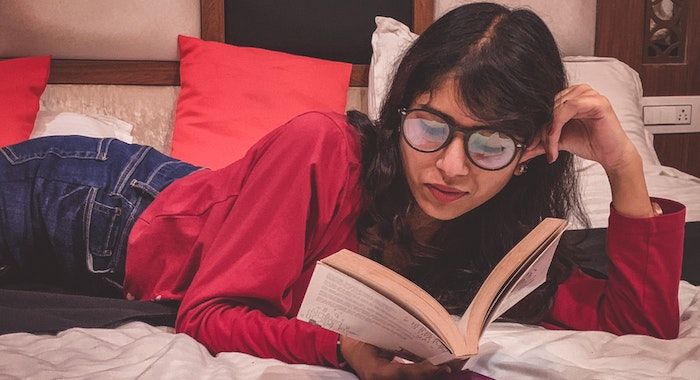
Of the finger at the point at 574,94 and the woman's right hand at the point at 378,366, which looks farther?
the finger at the point at 574,94

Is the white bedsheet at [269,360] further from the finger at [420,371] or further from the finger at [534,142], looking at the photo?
the finger at [534,142]

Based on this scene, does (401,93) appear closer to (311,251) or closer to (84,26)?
(311,251)

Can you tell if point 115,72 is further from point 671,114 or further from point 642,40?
point 671,114

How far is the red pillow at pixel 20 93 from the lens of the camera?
1794 mm

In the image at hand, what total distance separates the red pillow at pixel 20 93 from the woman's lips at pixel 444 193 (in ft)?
4.06

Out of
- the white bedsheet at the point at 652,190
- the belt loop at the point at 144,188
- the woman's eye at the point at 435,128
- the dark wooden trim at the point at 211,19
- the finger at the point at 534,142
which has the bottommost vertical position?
the white bedsheet at the point at 652,190

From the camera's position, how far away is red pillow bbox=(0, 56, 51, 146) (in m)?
1.79

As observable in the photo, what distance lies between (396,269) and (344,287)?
449 millimetres

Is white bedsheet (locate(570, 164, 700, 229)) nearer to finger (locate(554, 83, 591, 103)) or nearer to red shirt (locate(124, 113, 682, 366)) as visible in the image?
red shirt (locate(124, 113, 682, 366))

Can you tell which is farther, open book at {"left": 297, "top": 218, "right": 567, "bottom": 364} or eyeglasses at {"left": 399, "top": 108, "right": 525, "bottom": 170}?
eyeglasses at {"left": 399, "top": 108, "right": 525, "bottom": 170}

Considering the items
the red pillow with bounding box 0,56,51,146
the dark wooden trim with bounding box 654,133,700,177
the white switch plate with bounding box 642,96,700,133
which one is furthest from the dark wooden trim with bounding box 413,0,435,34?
the red pillow with bounding box 0,56,51,146

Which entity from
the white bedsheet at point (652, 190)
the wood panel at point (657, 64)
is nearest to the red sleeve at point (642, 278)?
the white bedsheet at point (652, 190)

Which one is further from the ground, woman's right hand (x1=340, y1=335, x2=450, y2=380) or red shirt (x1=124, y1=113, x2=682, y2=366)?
red shirt (x1=124, y1=113, x2=682, y2=366)

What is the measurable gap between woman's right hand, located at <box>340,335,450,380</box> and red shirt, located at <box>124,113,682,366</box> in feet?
0.09
